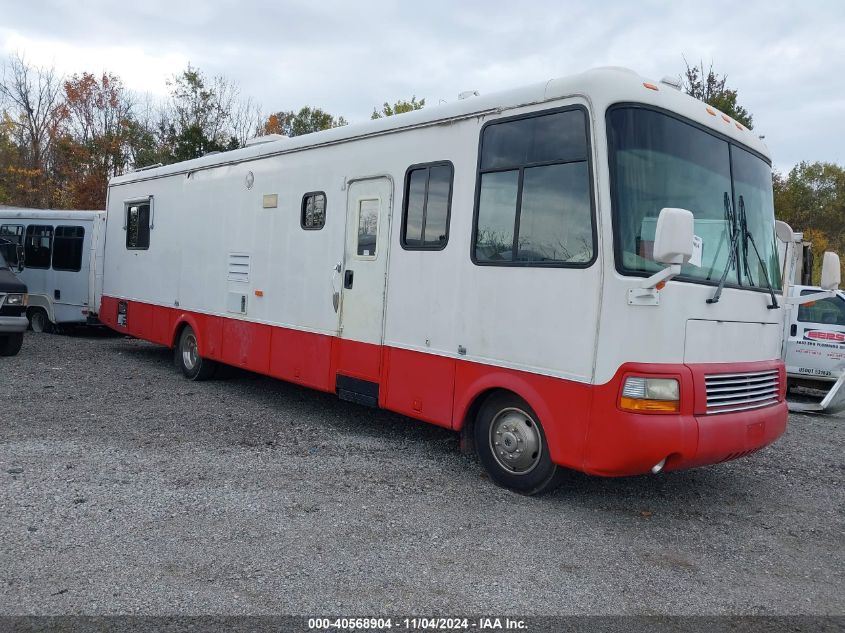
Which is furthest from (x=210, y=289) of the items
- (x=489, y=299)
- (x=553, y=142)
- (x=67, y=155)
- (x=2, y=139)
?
(x=2, y=139)

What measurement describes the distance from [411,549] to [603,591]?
44.6 inches

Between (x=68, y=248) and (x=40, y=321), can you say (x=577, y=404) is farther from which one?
(x=40, y=321)

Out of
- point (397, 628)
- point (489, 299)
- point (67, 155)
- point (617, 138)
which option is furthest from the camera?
point (67, 155)

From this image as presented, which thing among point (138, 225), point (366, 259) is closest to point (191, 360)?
point (138, 225)

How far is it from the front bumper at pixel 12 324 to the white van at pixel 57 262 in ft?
8.79

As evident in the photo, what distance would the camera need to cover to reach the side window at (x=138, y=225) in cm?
1068

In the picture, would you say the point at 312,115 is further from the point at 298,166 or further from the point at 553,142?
the point at 553,142

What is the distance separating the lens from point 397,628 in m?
3.38

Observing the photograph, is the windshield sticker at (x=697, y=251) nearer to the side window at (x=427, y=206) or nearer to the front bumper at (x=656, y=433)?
the front bumper at (x=656, y=433)

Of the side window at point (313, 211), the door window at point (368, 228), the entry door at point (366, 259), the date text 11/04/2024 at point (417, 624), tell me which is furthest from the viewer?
the side window at point (313, 211)

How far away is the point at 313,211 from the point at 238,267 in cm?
164

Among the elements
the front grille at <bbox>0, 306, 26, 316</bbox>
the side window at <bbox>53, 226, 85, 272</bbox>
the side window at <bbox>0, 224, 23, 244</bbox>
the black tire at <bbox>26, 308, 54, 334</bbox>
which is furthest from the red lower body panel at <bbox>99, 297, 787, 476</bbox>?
the side window at <bbox>0, 224, 23, 244</bbox>

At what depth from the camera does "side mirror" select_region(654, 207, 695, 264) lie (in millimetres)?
4113

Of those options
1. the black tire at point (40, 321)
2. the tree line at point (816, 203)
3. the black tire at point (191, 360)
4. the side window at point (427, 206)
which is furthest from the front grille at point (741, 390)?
the tree line at point (816, 203)
